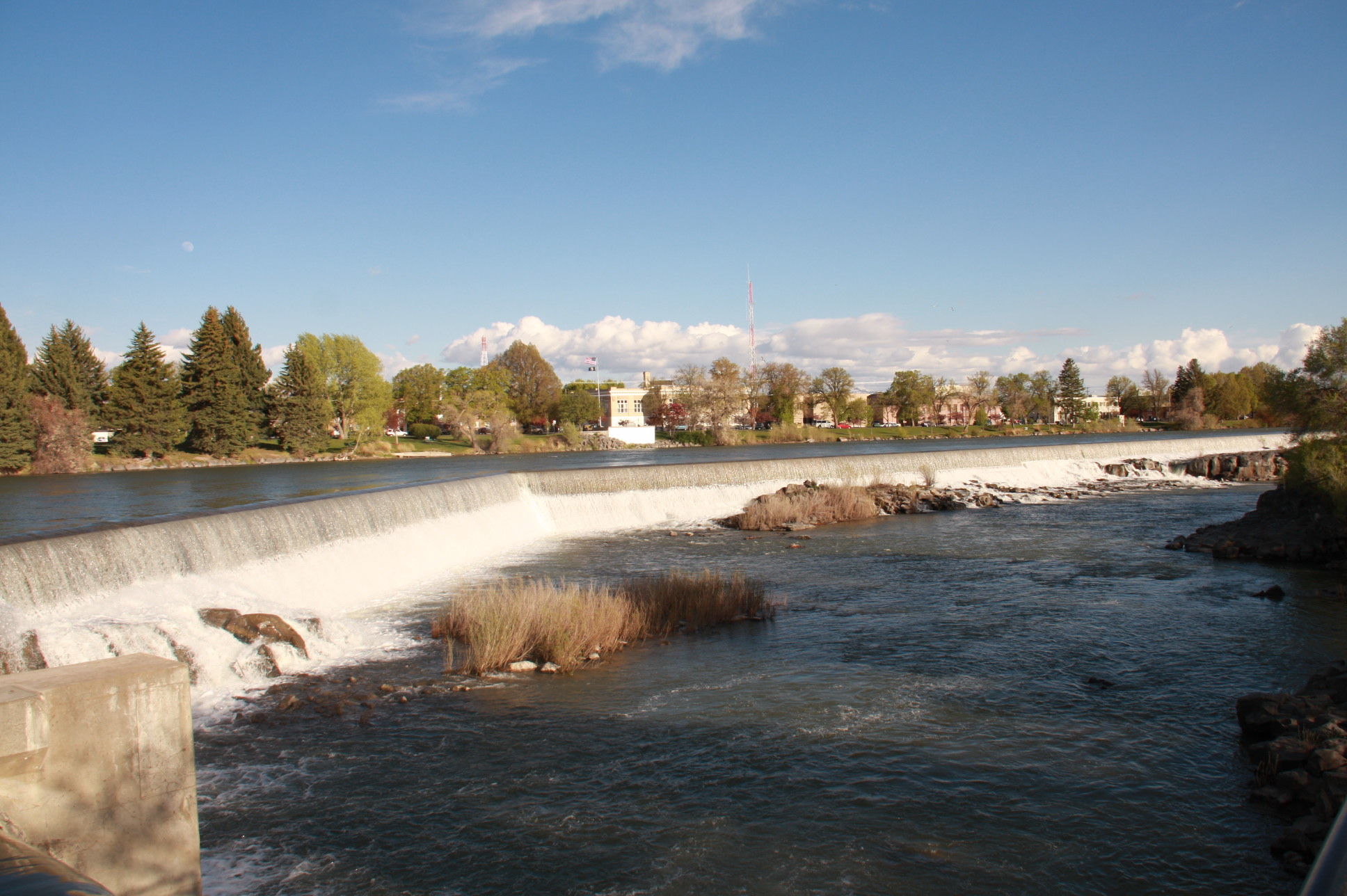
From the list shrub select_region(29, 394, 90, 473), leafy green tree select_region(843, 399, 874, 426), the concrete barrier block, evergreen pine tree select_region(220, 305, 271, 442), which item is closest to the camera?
the concrete barrier block

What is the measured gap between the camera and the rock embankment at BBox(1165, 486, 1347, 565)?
17.8 metres

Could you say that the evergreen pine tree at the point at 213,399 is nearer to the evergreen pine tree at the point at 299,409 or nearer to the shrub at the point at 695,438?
the evergreen pine tree at the point at 299,409

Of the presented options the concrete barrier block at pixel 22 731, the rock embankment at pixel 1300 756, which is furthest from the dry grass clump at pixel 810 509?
the concrete barrier block at pixel 22 731

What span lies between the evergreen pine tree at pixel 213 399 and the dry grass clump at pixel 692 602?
53.4 m

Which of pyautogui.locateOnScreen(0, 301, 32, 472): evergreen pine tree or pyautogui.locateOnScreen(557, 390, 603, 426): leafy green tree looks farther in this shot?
pyautogui.locateOnScreen(557, 390, 603, 426): leafy green tree

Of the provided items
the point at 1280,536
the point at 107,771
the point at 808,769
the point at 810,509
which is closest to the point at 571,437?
the point at 810,509

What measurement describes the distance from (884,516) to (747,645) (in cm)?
1744

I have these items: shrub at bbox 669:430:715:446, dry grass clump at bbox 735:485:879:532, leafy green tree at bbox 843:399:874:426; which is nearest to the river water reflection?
dry grass clump at bbox 735:485:879:532

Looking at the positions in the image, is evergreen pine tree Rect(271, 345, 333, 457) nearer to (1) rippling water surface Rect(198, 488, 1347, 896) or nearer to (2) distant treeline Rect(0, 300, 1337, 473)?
(2) distant treeline Rect(0, 300, 1337, 473)

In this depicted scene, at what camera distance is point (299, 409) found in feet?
205

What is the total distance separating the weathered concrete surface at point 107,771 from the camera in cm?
406

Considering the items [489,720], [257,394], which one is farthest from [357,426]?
[489,720]

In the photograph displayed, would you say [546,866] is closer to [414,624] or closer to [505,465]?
[414,624]

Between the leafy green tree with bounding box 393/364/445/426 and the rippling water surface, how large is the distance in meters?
97.2
